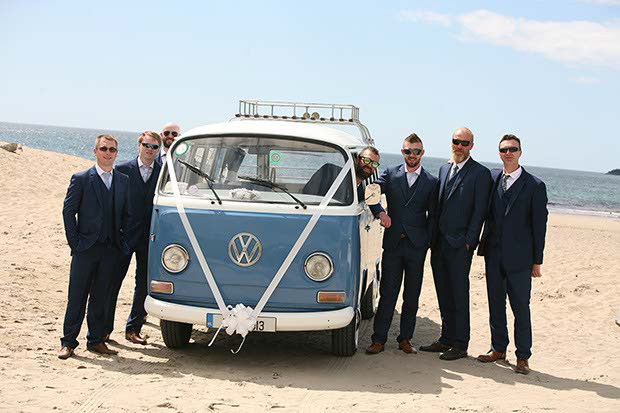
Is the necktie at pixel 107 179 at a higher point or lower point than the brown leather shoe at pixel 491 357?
higher

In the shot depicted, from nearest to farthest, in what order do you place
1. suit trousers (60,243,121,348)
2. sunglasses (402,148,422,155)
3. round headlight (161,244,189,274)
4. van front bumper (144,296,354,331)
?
van front bumper (144,296,354,331) → round headlight (161,244,189,274) → suit trousers (60,243,121,348) → sunglasses (402,148,422,155)

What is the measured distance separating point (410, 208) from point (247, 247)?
1867 mm

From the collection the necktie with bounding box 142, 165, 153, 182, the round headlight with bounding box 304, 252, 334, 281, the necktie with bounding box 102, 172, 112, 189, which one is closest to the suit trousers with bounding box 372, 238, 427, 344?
the round headlight with bounding box 304, 252, 334, 281

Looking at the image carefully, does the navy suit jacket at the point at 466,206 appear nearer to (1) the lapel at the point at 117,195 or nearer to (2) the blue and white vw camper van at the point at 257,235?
(2) the blue and white vw camper van at the point at 257,235

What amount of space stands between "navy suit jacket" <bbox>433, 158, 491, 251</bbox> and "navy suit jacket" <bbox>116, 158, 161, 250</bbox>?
3031 mm

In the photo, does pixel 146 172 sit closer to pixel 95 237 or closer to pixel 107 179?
pixel 107 179

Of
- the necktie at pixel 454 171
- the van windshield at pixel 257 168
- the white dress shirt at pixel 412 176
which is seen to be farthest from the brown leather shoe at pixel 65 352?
the necktie at pixel 454 171

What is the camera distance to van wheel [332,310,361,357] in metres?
7.60

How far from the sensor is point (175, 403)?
596cm

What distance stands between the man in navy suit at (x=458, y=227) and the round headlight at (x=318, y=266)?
58.1 inches

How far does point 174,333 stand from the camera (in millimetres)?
7676

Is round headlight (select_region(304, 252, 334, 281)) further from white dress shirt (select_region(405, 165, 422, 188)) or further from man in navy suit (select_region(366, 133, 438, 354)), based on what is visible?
white dress shirt (select_region(405, 165, 422, 188))

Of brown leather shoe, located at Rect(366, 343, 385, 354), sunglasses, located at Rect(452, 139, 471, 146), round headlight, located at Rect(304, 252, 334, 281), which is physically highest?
sunglasses, located at Rect(452, 139, 471, 146)

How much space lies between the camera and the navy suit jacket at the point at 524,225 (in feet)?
24.4
